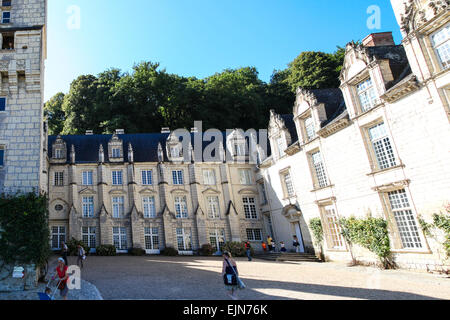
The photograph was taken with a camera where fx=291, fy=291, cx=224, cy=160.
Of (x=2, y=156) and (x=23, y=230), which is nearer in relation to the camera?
(x=23, y=230)

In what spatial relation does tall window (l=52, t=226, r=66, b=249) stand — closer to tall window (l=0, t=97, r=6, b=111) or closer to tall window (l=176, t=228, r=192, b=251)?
tall window (l=176, t=228, r=192, b=251)

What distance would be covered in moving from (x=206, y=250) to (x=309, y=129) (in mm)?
13219

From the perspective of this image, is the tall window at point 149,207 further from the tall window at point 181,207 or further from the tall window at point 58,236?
the tall window at point 58,236

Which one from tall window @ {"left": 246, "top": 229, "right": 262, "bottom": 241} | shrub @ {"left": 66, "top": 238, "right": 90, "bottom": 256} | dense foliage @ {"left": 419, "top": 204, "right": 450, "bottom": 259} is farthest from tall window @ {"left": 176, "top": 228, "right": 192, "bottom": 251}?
dense foliage @ {"left": 419, "top": 204, "right": 450, "bottom": 259}

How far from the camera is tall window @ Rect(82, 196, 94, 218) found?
25016mm

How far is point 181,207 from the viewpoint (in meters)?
26.9

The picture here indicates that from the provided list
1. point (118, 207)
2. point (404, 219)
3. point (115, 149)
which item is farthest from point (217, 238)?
point (404, 219)

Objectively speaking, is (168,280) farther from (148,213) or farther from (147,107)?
(147,107)

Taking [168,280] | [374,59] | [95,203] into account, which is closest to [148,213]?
[95,203]

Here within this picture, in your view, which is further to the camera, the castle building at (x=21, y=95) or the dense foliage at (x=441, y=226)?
the castle building at (x=21, y=95)

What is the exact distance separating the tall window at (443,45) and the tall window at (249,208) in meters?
18.9

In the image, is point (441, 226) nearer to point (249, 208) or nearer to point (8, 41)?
point (249, 208)

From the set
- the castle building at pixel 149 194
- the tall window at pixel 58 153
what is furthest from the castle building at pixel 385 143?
the tall window at pixel 58 153

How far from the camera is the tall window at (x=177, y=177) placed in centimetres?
2756
